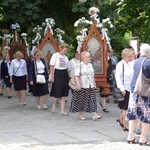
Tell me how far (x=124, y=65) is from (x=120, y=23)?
1616 cm

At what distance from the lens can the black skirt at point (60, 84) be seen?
13312mm

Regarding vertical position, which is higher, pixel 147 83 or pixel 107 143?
pixel 147 83

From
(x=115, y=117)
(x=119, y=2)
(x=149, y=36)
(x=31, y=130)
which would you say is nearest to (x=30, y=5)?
(x=119, y=2)

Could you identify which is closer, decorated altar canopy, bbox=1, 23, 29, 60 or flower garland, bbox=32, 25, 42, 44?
flower garland, bbox=32, 25, 42, 44

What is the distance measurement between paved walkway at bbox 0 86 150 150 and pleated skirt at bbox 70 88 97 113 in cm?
29

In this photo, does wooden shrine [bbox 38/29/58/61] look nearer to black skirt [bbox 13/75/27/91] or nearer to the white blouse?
black skirt [bbox 13/75/27/91]

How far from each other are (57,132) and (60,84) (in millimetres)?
3067

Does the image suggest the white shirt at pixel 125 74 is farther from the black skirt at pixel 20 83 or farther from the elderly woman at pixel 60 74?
the black skirt at pixel 20 83

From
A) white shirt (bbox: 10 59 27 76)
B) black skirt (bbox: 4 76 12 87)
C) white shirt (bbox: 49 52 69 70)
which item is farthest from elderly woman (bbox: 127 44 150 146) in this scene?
black skirt (bbox: 4 76 12 87)

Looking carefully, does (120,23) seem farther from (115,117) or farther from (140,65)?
(140,65)

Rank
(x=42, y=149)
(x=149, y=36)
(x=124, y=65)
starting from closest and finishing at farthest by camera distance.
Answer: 1. (x=42, y=149)
2. (x=124, y=65)
3. (x=149, y=36)

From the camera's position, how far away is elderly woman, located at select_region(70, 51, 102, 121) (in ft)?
39.3

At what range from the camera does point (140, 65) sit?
9.07 m

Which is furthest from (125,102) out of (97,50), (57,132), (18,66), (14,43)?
(14,43)
